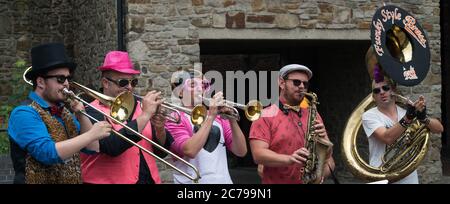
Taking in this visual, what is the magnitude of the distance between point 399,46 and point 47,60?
2.94 meters

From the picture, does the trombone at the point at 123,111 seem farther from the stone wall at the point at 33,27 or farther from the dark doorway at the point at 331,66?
the stone wall at the point at 33,27

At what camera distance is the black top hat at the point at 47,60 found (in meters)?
4.46

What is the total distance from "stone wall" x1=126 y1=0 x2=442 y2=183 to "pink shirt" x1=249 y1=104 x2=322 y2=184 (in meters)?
4.37

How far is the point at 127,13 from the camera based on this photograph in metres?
9.53

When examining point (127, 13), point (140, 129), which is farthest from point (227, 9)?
point (140, 129)

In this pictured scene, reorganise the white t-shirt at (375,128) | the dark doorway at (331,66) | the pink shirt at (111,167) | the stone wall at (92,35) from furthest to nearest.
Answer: the dark doorway at (331,66) < the stone wall at (92,35) < the white t-shirt at (375,128) < the pink shirt at (111,167)

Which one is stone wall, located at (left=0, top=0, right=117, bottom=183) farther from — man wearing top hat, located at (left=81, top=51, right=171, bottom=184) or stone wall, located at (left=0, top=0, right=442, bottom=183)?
man wearing top hat, located at (left=81, top=51, right=171, bottom=184)

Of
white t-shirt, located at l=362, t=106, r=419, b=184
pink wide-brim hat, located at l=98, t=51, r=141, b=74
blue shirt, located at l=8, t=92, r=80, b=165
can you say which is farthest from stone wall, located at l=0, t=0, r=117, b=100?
blue shirt, located at l=8, t=92, r=80, b=165

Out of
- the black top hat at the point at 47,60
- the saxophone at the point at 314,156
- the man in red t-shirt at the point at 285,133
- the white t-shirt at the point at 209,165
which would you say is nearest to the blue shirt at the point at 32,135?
the black top hat at the point at 47,60

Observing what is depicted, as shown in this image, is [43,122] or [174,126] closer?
[43,122]

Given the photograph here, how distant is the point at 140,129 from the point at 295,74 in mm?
1195

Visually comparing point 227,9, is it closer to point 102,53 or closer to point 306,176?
point 102,53

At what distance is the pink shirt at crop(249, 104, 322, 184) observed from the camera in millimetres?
5293

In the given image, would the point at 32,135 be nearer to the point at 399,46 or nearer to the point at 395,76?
the point at 395,76
